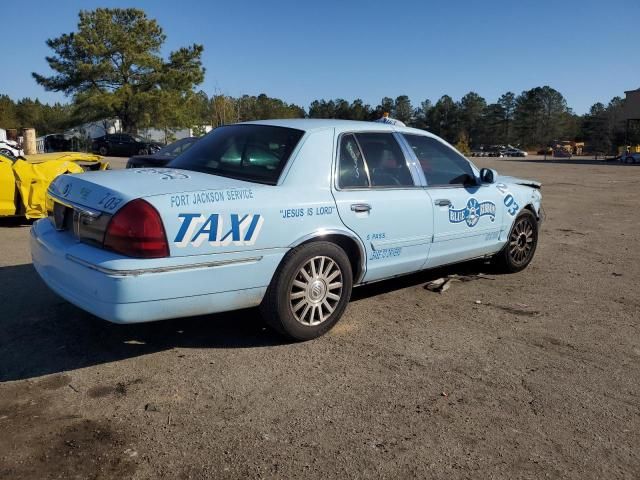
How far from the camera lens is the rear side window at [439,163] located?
16.0ft

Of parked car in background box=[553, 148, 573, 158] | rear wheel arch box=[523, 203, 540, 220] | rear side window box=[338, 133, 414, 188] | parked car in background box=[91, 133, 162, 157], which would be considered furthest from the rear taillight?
parked car in background box=[553, 148, 573, 158]

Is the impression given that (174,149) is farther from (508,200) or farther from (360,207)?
(360,207)

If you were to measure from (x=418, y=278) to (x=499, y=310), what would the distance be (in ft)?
3.69

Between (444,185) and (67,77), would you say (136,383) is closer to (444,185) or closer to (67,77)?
(444,185)

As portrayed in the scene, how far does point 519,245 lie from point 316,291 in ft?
9.87

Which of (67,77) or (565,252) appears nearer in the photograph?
(565,252)

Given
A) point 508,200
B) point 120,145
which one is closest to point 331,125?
point 508,200

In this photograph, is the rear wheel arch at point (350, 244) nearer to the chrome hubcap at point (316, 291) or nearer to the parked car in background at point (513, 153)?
the chrome hubcap at point (316, 291)

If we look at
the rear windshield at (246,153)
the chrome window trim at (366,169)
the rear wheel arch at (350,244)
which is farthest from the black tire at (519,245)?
the rear windshield at (246,153)

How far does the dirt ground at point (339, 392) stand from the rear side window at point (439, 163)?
3.52ft

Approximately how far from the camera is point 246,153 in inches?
167

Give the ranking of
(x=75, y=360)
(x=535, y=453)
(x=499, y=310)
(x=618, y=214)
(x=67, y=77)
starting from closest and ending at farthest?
1. (x=535, y=453)
2. (x=75, y=360)
3. (x=499, y=310)
4. (x=618, y=214)
5. (x=67, y=77)

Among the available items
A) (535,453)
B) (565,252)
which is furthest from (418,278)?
(535,453)

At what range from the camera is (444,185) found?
4945 millimetres
